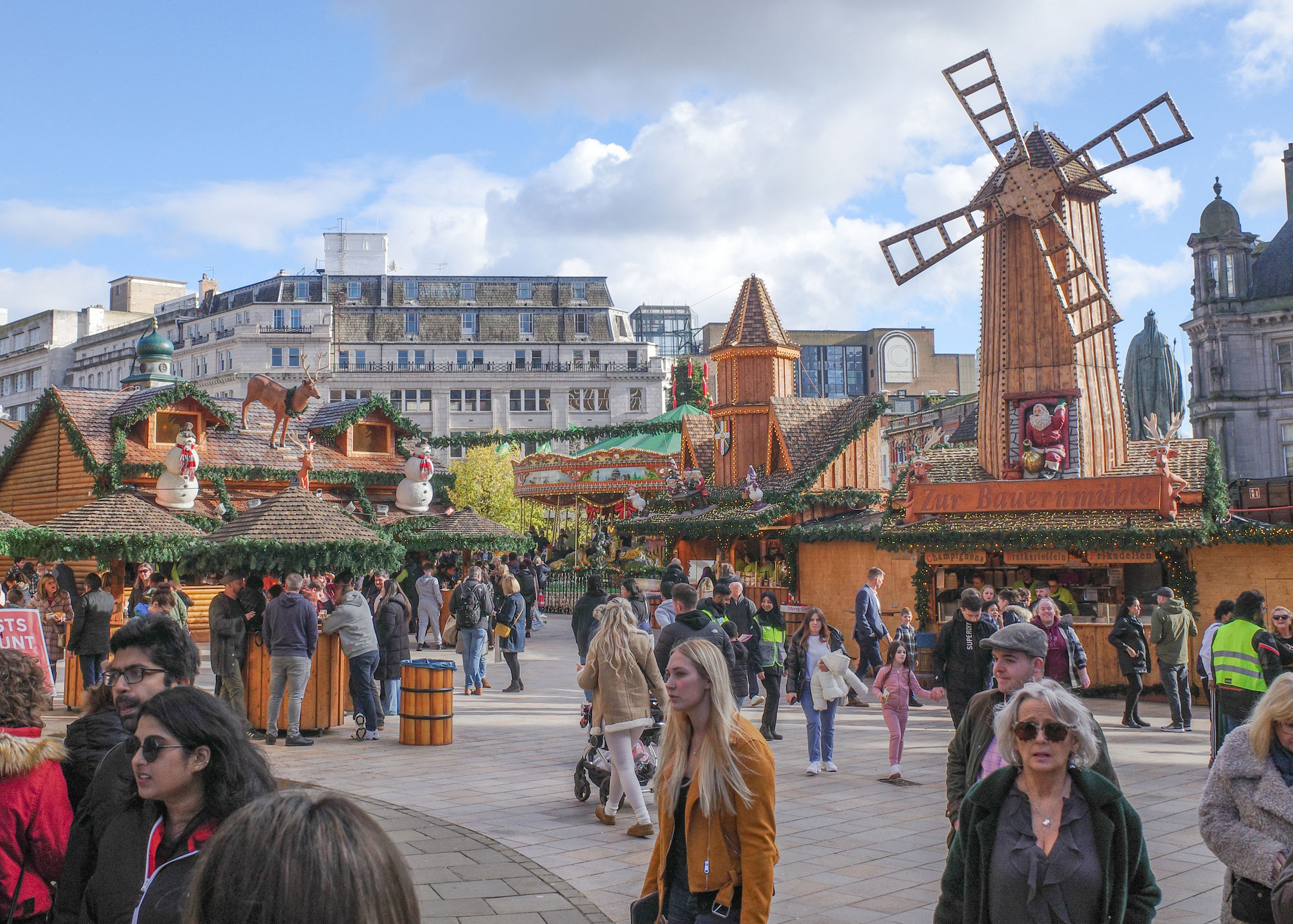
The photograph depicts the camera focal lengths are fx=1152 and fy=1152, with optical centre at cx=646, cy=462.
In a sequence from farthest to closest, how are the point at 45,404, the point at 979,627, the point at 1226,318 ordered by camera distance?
the point at 1226,318, the point at 45,404, the point at 979,627

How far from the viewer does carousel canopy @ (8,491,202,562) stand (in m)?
18.8

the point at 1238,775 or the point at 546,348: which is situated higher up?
the point at 546,348

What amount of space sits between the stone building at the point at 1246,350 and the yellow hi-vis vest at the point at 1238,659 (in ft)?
145

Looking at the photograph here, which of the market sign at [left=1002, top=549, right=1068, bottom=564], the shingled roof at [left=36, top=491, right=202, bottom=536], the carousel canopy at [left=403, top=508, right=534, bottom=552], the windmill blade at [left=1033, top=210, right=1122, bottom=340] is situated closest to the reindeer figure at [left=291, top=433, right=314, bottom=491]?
the carousel canopy at [left=403, top=508, right=534, bottom=552]

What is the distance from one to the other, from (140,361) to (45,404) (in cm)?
779

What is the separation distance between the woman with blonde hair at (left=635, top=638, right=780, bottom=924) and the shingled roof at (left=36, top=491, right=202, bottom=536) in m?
17.4

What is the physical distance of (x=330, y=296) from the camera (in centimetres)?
7462

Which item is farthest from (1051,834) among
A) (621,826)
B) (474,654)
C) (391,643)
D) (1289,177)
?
(1289,177)

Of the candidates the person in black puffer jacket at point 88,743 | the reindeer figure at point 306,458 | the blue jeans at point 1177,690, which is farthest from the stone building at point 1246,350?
the person in black puffer jacket at point 88,743

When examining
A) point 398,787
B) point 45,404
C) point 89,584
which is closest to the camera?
point 398,787

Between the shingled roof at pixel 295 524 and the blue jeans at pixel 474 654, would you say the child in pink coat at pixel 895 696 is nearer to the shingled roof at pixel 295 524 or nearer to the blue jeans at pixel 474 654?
the blue jeans at pixel 474 654

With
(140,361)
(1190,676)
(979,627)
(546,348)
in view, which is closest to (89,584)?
(979,627)

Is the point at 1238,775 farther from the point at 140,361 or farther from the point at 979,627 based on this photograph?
the point at 140,361

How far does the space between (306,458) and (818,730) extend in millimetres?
18003
